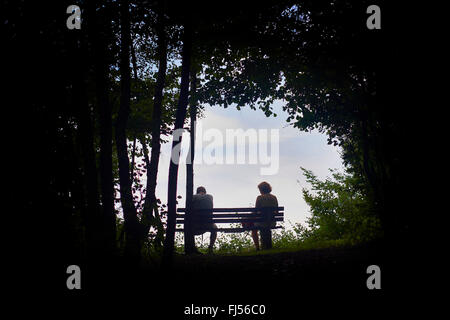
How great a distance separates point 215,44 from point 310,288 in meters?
5.06

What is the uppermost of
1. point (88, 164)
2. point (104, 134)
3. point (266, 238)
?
point (104, 134)

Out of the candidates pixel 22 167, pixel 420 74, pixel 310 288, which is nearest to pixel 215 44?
pixel 420 74

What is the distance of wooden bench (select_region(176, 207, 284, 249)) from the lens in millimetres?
10227

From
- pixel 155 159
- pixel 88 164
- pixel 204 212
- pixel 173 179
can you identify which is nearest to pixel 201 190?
pixel 204 212

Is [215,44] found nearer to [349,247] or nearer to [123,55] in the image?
[123,55]

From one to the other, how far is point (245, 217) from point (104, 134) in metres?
6.43

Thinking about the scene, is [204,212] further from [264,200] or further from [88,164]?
[88,164]

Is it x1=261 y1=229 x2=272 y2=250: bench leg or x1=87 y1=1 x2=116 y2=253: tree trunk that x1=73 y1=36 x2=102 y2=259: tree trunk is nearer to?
x1=87 y1=1 x2=116 y2=253: tree trunk

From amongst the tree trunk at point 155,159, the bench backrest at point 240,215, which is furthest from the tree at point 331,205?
the tree trunk at point 155,159

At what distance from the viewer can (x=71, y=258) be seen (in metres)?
4.27

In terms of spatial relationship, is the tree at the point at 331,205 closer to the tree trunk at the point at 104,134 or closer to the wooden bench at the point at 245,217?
the wooden bench at the point at 245,217

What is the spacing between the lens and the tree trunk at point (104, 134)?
181 inches

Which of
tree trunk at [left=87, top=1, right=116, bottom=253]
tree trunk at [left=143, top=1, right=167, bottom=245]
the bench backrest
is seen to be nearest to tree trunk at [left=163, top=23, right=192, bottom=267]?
tree trunk at [left=143, top=1, right=167, bottom=245]

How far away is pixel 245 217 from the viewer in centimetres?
1033
